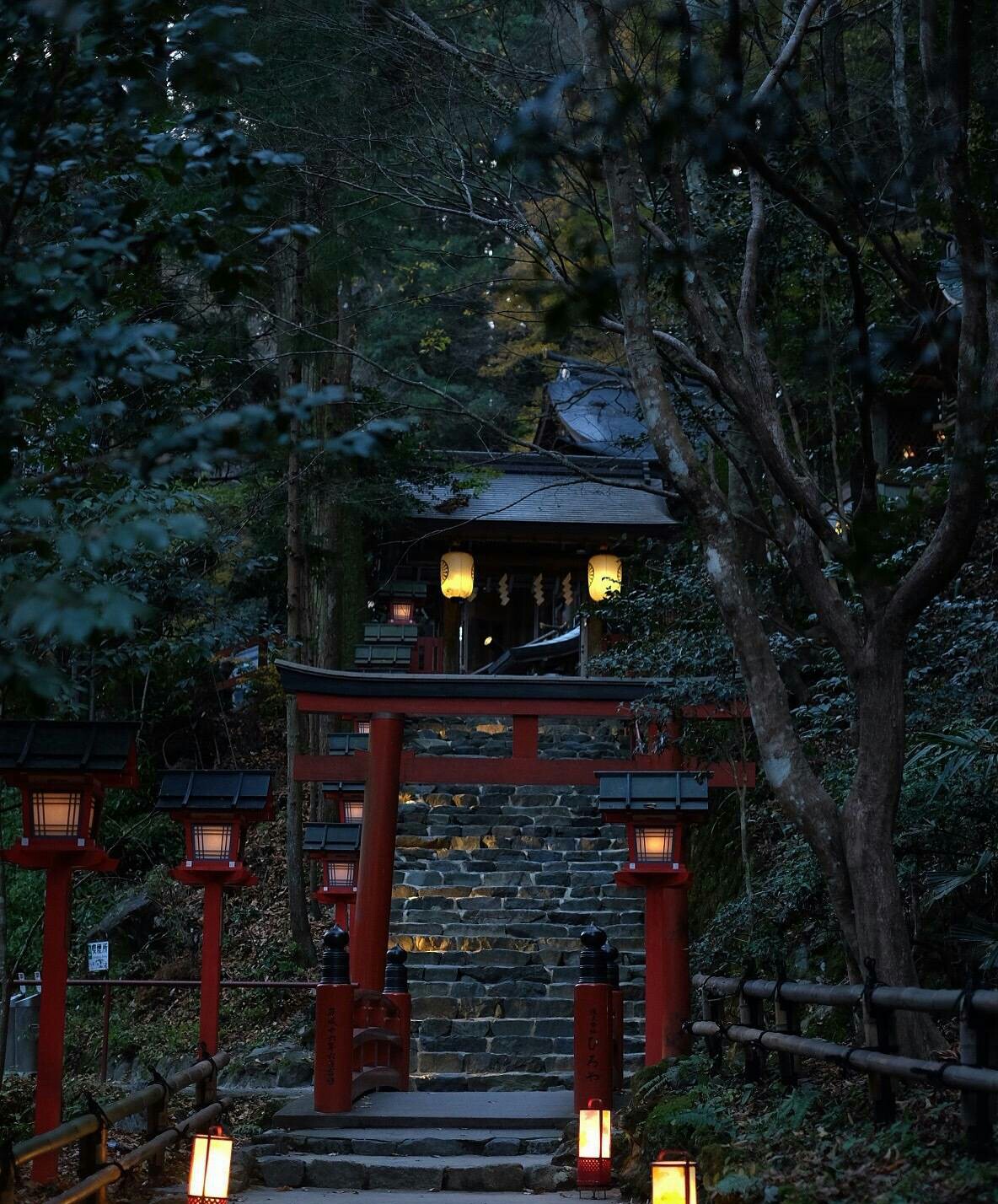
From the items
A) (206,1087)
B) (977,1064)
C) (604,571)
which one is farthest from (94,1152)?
(604,571)

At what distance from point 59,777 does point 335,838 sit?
702cm

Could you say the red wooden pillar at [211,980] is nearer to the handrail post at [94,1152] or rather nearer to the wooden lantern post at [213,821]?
the wooden lantern post at [213,821]

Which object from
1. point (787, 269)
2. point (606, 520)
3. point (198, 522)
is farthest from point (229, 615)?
point (606, 520)

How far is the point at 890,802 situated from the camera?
6.43m

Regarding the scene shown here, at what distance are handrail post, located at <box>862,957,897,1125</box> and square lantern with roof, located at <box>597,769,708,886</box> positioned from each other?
3.56 m

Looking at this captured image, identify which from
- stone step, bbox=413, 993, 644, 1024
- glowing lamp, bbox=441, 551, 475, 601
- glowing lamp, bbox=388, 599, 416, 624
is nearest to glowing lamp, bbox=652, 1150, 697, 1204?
stone step, bbox=413, 993, 644, 1024

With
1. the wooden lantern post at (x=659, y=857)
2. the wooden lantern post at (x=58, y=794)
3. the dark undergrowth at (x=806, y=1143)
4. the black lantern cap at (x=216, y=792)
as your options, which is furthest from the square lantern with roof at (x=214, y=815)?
the dark undergrowth at (x=806, y=1143)

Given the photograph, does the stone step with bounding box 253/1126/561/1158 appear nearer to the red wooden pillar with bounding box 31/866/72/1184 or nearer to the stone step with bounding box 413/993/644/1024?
the red wooden pillar with bounding box 31/866/72/1184

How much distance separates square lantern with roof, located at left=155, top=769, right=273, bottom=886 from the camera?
9703mm

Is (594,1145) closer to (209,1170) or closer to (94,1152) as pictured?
(209,1170)

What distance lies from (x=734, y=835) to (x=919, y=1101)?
8849mm

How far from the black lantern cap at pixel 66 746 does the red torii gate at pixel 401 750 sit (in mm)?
5132

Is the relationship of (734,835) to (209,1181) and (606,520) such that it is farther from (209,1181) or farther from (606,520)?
(606,520)

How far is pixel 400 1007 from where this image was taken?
1188 centimetres
